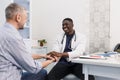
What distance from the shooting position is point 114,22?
126 inches

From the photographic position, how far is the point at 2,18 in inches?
121

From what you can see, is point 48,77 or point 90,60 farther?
point 48,77

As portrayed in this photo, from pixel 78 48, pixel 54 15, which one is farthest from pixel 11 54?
pixel 54 15

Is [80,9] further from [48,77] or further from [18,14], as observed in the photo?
[18,14]

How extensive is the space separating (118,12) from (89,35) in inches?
23.6

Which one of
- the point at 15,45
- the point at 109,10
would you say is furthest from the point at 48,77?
the point at 109,10

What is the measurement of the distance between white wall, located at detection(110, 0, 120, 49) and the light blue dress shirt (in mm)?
1917

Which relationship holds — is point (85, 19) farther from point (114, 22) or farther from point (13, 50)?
point (13, 50)

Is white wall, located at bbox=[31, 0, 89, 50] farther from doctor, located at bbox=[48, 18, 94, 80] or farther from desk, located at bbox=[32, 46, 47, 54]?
doctor, located at bbox=[48, 18, 94, 80]

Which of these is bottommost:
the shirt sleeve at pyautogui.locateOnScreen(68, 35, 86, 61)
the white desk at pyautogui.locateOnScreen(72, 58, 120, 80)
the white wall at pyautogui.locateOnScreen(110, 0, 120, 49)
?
the white desk at pyautogui.locateOnScreen(72, 58, 120, 80)

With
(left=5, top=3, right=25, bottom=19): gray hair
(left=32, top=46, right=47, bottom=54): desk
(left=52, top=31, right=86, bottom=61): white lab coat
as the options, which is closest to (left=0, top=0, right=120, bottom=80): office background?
(left=32, top=46, right=47, bottom=54): desk

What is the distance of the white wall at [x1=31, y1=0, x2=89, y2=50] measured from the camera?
349 cm

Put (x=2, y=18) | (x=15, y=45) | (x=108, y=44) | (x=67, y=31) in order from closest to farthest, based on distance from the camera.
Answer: (x=15, y=45) < (x=67, y=31) < (x=2, y=18) < (x=108, y=44)

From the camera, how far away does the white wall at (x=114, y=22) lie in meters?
3.17
